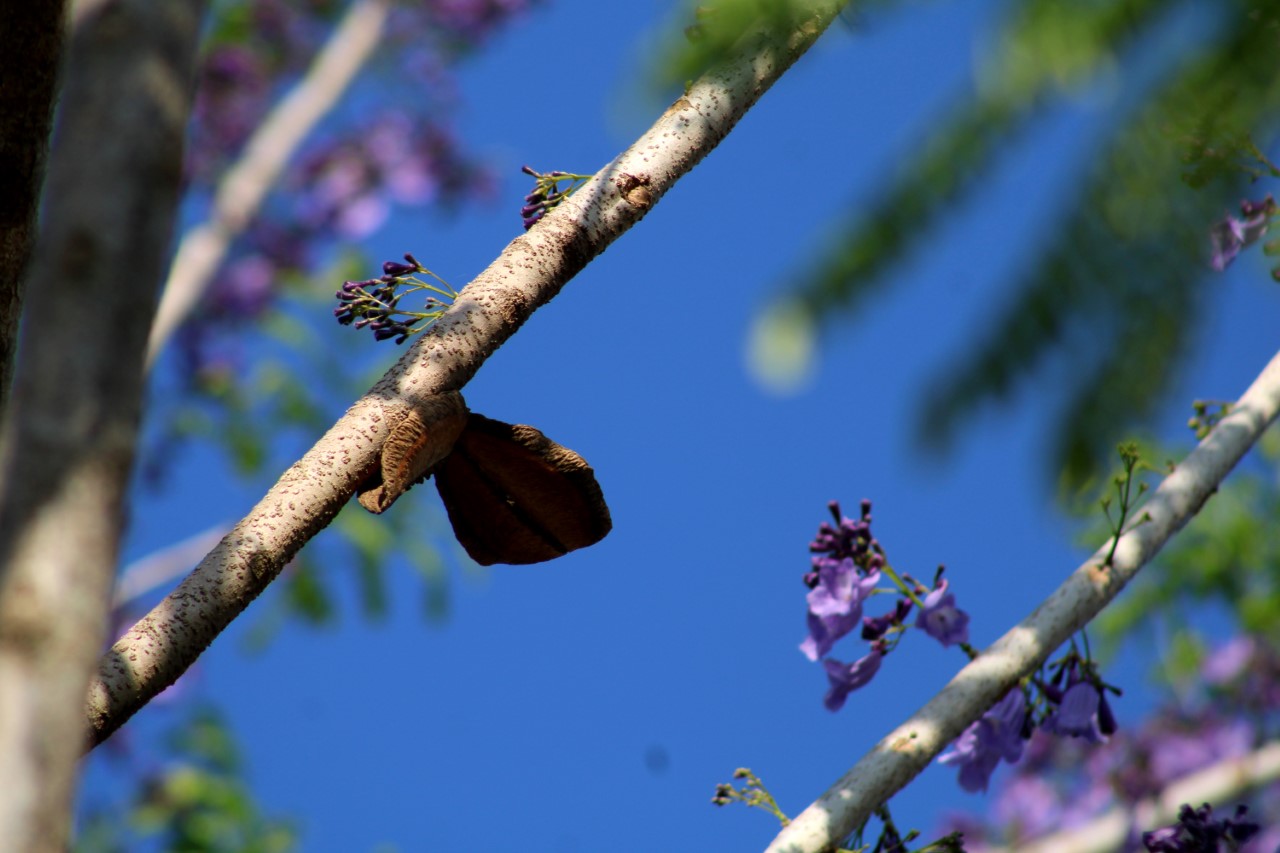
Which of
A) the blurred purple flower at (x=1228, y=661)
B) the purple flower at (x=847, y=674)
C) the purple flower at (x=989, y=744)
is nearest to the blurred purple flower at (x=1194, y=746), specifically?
the blurred purple flower at (x=1228, y=661)

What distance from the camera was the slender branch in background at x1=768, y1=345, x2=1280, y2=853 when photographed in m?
2.44

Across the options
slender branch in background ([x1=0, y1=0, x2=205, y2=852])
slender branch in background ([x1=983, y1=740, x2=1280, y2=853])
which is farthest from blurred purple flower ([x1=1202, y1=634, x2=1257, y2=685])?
slender branch in background ([x1=0, y1=0, x2=205, y2=852])

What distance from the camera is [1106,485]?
348cm

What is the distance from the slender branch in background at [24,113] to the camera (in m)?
1.98

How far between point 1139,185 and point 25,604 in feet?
4.32

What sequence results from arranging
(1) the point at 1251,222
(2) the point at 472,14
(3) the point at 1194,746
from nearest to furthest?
(1) the point at 1251,222
(3) the point at 1194,746
(2) the point at 472,14

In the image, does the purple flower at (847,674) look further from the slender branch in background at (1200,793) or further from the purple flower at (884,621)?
the slender branch in background at (1200,793)

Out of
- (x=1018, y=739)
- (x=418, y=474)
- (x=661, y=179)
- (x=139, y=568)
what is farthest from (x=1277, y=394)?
(x=139, y=568)

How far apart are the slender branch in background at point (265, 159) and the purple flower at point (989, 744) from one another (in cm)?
517

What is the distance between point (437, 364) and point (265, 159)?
6610mm

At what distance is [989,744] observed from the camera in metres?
3.04

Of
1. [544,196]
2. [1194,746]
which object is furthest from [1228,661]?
[544,196]

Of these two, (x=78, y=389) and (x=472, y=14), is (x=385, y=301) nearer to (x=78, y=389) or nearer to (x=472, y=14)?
(x=78, y=389)

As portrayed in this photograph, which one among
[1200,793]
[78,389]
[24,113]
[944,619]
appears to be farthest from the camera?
[1200,793]
